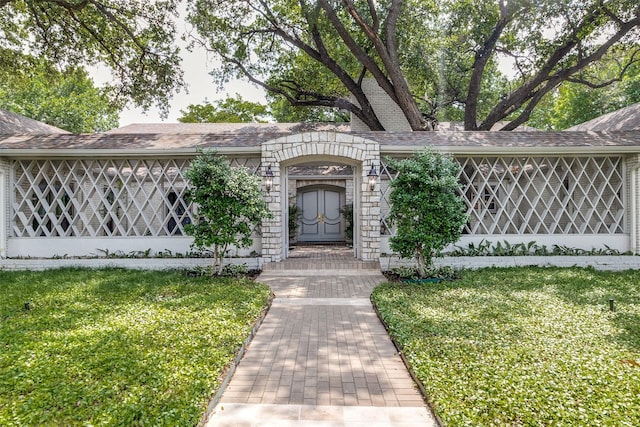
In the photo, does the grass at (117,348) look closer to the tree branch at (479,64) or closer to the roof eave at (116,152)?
the roof eave at (116,152)

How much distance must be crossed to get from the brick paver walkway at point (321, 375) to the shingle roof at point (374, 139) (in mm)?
4508

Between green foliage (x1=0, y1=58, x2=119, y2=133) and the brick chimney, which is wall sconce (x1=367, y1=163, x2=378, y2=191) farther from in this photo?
green foliage (x1=0, y1=58, x2=119, y2=133)

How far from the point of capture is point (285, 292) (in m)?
6.34

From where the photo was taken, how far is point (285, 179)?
29.2 feet

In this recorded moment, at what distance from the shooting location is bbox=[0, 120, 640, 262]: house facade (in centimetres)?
829

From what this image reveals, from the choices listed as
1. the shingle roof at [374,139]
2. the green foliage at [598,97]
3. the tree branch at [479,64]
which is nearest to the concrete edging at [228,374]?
the shingle roof at [374,139]

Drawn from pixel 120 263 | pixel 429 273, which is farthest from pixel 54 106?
pixel 429 273

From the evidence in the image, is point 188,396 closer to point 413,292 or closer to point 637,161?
point 413,292

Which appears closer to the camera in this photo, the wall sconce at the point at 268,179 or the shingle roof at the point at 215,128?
the wall sconce at the point at 268,179

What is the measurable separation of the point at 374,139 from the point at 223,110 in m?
19.1

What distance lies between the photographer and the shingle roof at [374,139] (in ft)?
27.4

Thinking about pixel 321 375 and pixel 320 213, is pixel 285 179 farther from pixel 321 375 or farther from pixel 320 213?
pixel 321 375

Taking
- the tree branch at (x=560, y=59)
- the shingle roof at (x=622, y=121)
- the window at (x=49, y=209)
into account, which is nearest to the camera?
the window at (x=49, y=209)

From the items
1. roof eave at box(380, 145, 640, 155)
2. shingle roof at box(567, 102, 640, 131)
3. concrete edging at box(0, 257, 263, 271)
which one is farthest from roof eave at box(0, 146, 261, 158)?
shingle roof at box(567, 102, 640, 131)
